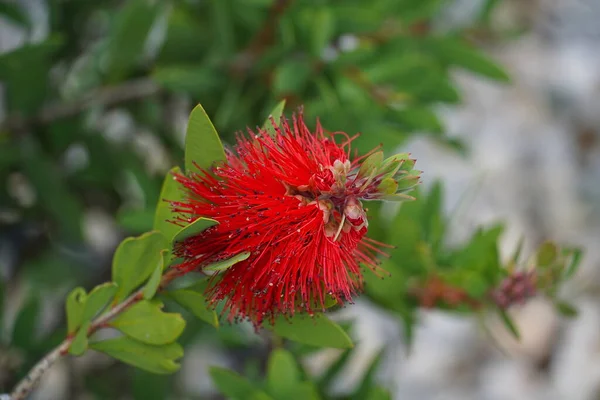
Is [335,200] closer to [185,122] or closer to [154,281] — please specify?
[154,281]

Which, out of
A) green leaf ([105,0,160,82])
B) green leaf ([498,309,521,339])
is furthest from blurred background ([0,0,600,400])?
green leaf ([498,309,521,339])

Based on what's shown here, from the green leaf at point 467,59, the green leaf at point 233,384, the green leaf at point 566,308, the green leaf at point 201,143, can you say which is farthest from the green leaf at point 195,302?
the green leaf at point 467,59

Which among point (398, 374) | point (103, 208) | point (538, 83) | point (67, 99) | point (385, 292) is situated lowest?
point (398, 374)

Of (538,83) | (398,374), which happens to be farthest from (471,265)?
(538,83)

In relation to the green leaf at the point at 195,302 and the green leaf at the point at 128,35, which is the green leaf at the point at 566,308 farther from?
the green leaf at the point at 128,35

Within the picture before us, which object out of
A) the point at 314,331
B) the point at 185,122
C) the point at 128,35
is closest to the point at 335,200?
the point at 314,331

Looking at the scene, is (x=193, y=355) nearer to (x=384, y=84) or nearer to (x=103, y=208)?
(x=103, y=208)
